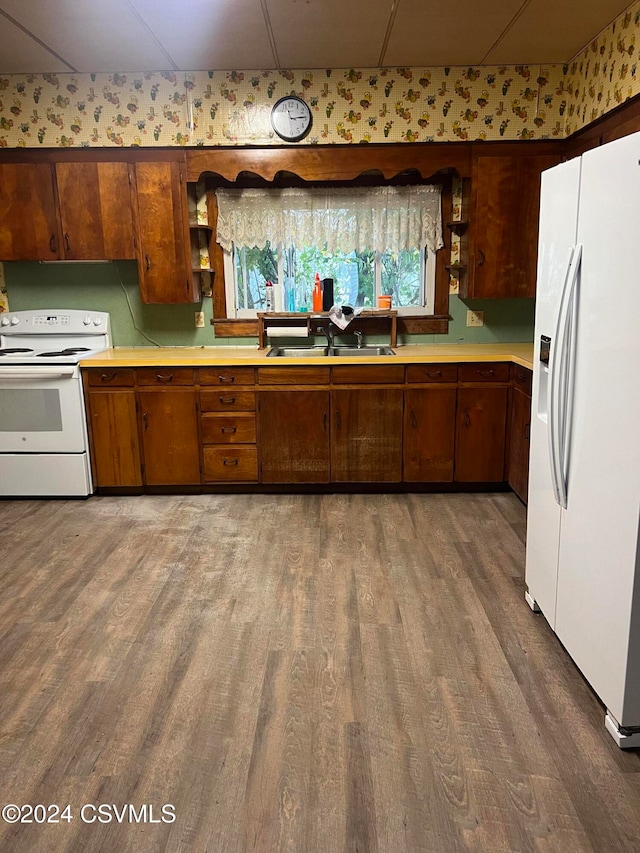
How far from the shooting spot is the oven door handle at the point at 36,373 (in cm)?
375

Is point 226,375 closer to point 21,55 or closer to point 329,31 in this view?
point 329,31

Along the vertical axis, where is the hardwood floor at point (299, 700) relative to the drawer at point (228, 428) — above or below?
below

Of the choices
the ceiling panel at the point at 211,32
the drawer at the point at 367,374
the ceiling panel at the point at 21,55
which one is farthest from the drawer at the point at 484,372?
the ceiling panel at the point at 21,55

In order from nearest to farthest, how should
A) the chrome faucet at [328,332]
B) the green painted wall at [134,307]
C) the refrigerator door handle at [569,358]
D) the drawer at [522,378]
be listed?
the refrigerator door handle at [569,358] → the drawer at [522,378] → the chrome faucet at [328,332] → the green painted wall at [134,307]

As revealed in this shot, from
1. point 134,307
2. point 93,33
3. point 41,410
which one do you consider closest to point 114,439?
point 41,410

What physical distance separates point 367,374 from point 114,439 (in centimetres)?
161

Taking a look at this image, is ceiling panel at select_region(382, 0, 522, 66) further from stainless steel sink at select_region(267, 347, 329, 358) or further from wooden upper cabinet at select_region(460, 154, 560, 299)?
stainless steel sink at select_region(267, 347, 329, 358)

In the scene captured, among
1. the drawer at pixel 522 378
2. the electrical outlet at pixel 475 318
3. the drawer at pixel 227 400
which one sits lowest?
the drawer at pixel 227 400

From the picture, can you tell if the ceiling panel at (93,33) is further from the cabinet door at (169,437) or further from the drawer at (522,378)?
the drawer at (522,378)

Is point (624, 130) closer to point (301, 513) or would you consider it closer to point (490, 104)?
point (490, 104)

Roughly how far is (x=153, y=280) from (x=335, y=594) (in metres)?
2.37

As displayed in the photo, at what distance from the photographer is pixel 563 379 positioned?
2082 mm

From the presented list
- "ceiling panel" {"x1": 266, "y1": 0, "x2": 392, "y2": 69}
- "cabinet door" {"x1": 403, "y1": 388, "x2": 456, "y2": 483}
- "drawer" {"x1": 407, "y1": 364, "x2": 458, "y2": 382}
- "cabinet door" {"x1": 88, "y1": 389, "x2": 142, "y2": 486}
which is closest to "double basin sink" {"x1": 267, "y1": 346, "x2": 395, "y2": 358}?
"drawer" {"x1": 407, "y1": 364, "x2": 458, "y2": 382}

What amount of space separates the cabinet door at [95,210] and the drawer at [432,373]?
190 centimetres
